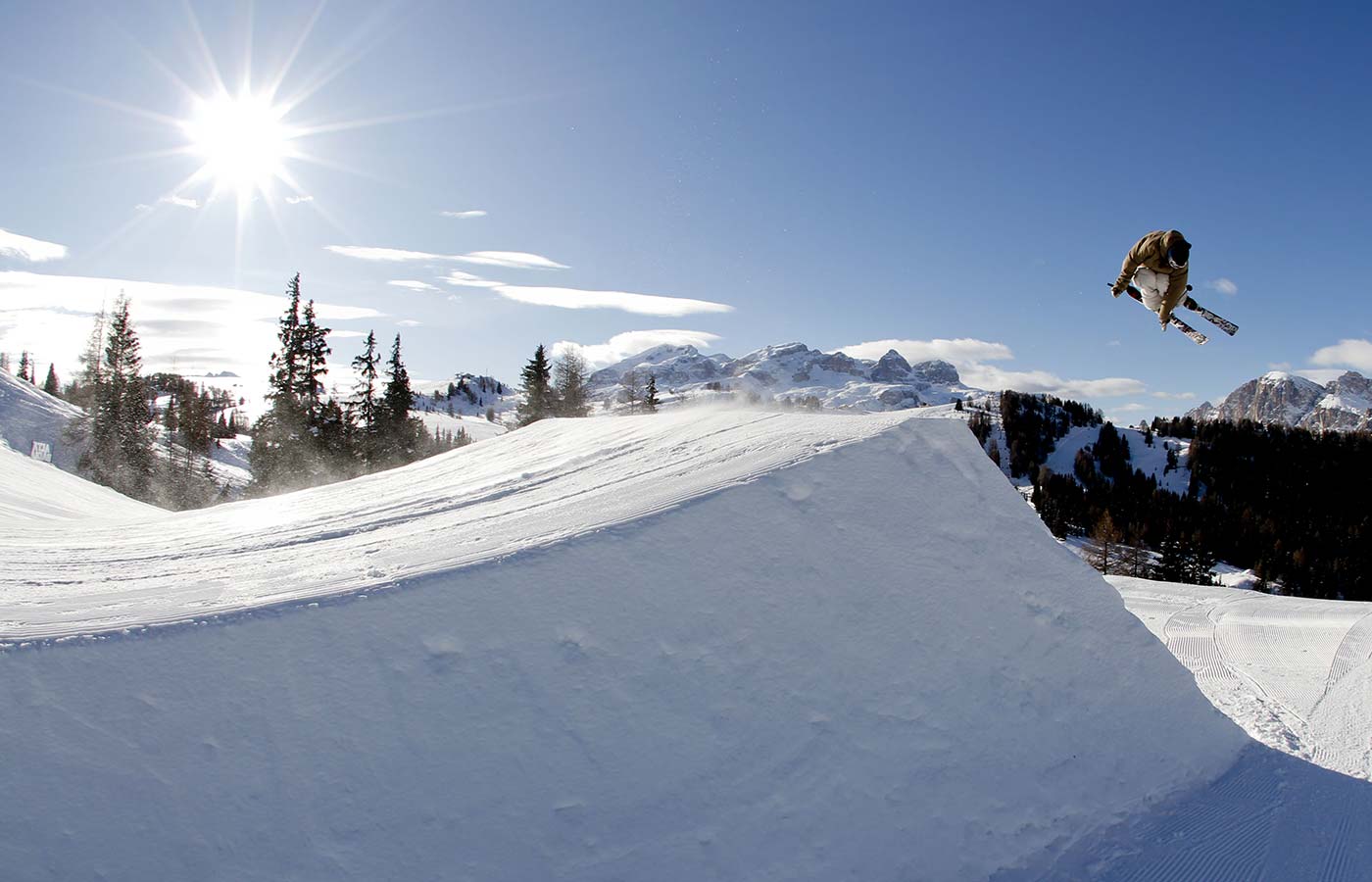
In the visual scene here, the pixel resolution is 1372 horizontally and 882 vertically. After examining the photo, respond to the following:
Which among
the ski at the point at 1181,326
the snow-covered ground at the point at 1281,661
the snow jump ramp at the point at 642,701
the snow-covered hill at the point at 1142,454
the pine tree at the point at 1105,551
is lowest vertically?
the pine tree at the point at 1105,551

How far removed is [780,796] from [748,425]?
230 inches

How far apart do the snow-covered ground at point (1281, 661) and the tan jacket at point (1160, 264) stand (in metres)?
5.26

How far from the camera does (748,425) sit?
952cm

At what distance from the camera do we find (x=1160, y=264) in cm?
698

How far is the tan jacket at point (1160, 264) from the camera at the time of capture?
676 cm

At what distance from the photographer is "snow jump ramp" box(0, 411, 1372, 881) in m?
3.36

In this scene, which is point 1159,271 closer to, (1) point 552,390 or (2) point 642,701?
(2) point 642,701

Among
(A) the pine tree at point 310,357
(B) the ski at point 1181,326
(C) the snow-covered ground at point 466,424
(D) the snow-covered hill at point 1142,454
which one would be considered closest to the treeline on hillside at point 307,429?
(A) the pine tree at point 310,357

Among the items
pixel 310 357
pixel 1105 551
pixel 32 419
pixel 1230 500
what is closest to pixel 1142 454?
pixel 1230 500

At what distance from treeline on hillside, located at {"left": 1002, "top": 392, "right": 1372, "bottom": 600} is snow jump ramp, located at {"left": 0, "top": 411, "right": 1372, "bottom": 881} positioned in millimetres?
63543

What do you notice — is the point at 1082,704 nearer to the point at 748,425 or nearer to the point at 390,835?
the point at 748,425

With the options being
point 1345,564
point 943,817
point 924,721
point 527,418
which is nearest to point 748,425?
point 924,721

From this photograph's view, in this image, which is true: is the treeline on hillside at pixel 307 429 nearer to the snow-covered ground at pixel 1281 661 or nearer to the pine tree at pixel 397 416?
the pine tree at pixel 397 416

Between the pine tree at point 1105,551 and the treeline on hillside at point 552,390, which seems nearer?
the treeline on hillside at point 552,390
